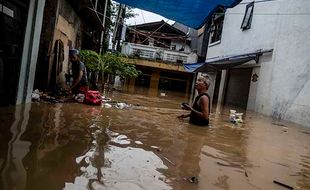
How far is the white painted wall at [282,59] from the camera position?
12391 millimetres

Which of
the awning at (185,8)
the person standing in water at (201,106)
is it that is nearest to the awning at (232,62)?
the awning at (185,8)

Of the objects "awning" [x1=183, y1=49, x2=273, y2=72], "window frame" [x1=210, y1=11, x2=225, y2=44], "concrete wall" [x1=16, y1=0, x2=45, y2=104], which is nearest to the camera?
"concrete wall" [x1=16, y1=0, x2=45, y2=104]

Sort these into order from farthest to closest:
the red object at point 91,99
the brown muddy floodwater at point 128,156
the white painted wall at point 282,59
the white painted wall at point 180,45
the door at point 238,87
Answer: the white painted wall at point 180,45 < the door at point 238,87 < the white painted wall at point 282,59 < the red object at point 91,99 < the brown muddy floodwater at point 128,156

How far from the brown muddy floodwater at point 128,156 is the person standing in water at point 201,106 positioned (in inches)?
17.0

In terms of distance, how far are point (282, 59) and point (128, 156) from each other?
1139cm

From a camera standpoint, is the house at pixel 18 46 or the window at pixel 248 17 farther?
the window at pixel 248 17

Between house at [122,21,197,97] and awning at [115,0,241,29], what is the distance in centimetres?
1813

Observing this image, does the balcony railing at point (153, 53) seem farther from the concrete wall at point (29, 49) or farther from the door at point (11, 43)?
the door at point (11, 43)

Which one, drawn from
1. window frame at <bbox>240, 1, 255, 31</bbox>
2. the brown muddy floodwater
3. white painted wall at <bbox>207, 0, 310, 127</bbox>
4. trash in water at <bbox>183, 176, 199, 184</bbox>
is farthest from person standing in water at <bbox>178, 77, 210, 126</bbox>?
window frame at <bbox>240, 1, 255, 31</bbox>

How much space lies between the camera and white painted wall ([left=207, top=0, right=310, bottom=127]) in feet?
40.7

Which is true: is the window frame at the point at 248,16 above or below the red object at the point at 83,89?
above

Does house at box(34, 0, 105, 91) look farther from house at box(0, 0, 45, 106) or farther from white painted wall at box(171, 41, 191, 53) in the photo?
white painted wall at box(171, 41, 191, 53)

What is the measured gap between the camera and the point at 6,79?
647 cm

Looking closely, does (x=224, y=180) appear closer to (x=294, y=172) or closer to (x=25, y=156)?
(x=294, y=172)
